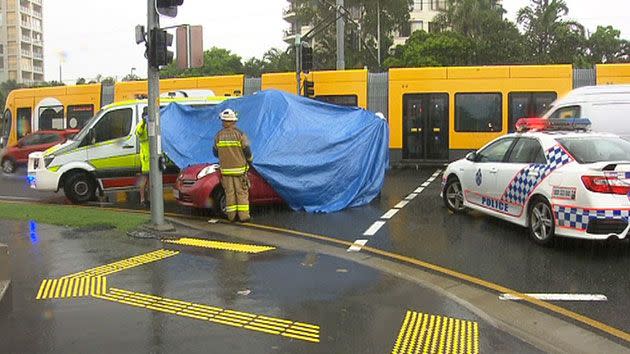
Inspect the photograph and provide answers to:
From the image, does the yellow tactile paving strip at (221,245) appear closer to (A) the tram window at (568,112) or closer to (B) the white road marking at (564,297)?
(B) the white road marking at (564,297)

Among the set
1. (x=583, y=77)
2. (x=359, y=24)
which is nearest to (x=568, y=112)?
(x=583, y=77)

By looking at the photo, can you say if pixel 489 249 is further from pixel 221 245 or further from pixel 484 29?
pixel 484 29

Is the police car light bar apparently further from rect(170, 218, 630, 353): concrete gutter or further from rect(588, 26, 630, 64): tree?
rect(588, 26, 630, 64): tree

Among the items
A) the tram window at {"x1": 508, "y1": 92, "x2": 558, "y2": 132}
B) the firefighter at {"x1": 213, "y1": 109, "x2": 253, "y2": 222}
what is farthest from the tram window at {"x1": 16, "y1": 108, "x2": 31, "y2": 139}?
the tram window at {"x1": 508, "y1": 92, "x2": 558, "y2": 132}

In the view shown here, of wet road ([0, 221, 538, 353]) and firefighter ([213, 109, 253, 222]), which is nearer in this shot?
wet road ([0, 221, 538, 353])

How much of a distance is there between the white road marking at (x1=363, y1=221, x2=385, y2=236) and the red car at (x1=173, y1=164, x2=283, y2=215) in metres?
2.13

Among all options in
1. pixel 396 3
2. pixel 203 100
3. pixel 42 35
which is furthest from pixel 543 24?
pixel 42 35

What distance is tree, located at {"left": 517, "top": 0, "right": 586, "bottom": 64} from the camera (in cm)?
4134

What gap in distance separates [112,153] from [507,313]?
31.4ft

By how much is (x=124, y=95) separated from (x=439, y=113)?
1136 cm

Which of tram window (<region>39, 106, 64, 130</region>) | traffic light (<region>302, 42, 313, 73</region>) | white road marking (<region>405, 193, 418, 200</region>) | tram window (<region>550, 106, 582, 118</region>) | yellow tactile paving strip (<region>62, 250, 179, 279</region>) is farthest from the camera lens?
tram window (<region>39, 106, 64, 130</region>)

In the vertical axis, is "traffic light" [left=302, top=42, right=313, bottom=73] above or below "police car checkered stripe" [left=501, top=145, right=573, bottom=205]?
above

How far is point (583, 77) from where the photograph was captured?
1845cm

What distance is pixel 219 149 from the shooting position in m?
10.1
